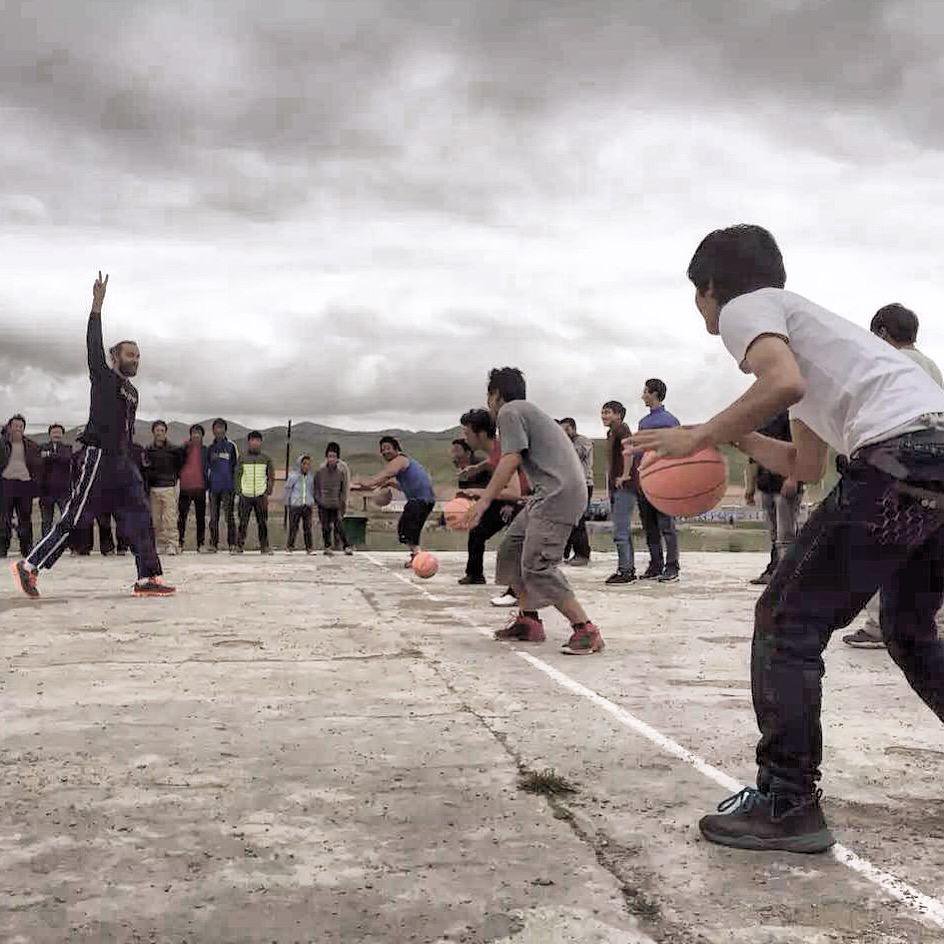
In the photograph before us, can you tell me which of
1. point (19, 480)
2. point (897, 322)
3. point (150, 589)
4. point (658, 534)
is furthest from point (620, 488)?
point (19, 480)

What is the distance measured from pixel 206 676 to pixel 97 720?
1127 millimetres

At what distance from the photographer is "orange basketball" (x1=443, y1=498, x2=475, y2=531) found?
7061 mm

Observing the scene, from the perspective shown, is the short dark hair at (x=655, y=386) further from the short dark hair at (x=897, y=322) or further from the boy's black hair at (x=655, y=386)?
the short dark hair at (x=897, y=322)

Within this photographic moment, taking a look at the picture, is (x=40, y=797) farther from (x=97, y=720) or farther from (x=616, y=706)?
(x=616, y=706)

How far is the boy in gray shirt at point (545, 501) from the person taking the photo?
682 centimetres

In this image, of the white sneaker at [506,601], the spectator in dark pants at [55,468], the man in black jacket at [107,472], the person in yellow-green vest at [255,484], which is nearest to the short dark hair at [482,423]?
the white sneaker at [506,601]

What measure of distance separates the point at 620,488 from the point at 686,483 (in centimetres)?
708

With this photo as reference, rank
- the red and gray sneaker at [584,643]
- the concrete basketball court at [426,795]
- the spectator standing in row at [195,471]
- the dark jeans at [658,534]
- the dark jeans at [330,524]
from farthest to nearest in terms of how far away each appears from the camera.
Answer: the dark jeans at [330,524] < the spectator standing in row at [195,471] < the dark jeans at [658,534] < the red and gray sneaker at [584,643] < the concrete basketball court at [426,795]

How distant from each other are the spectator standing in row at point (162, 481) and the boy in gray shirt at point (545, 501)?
35.7 ft

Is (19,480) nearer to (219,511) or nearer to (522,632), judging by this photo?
(219,511)

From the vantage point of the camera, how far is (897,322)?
20.9 feet

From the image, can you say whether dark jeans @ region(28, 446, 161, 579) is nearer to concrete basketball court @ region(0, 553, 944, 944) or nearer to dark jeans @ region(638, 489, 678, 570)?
concrete basketball court @ region(0, 553, 944, 944)

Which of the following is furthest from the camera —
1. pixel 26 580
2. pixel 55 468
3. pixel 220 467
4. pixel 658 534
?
pixel 220 467

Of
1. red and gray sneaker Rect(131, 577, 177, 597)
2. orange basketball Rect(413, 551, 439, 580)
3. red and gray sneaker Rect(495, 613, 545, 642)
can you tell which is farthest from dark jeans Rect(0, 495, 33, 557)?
red and gray sneaker Rect(495, 613, 545, 642)
